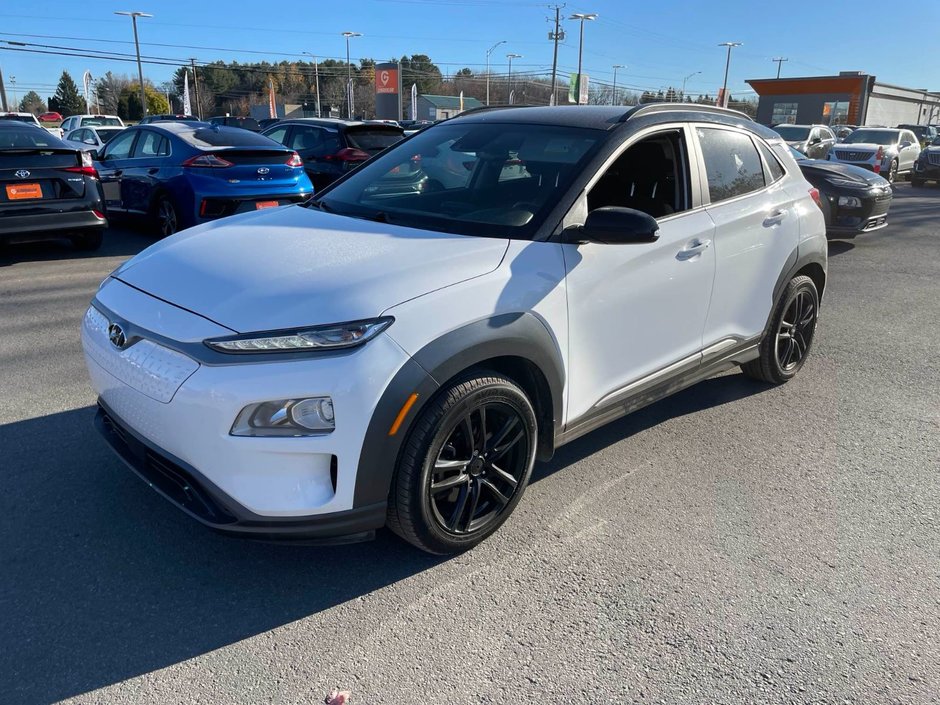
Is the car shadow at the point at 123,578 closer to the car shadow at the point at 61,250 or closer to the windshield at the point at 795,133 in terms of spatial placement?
the car shadow at the point at 61,250

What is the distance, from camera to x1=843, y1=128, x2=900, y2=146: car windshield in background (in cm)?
2292

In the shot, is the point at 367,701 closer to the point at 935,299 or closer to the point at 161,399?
the point at 161,399

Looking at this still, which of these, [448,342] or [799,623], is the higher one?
[448,342]

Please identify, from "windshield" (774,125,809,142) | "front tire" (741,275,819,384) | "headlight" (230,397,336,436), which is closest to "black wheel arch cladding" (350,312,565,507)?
"headlight" (230,397,336,436)

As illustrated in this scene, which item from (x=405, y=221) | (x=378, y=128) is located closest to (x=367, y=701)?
(x=405, y=221)

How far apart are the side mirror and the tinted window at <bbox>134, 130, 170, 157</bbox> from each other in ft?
25.3

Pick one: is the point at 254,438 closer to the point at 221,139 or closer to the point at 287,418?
the point at 287,418

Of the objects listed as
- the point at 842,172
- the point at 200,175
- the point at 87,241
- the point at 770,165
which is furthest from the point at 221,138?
the point at 842,172

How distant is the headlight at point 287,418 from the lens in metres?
2.44

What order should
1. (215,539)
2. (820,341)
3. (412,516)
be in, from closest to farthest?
(412,516), (215,539), (820,341)

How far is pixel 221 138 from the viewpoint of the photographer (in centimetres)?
926

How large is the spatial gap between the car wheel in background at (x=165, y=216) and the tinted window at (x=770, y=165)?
22.9 ft

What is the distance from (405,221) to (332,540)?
4.96 feet

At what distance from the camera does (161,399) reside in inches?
102
